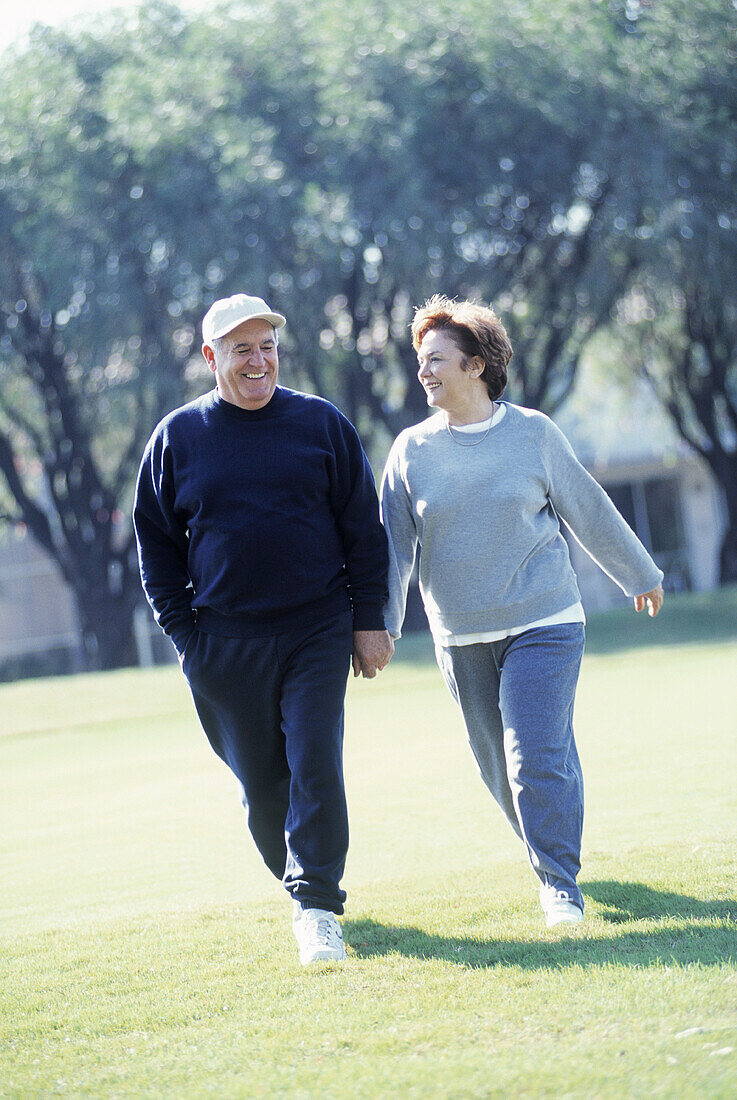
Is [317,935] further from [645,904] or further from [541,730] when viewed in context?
[645,904]

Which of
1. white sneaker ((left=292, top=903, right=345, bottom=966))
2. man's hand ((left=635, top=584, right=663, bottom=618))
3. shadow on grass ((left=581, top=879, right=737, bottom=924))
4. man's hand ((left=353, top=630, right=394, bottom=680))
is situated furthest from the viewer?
man's hand ((left=635, top=584, right=663, bottom=618))

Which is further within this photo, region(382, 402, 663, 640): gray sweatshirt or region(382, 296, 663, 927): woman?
region(382, 402, 663, 640): gray sweatshirt

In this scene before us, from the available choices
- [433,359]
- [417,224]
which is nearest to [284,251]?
[417,224]

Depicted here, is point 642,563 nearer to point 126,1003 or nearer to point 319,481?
point 319,481

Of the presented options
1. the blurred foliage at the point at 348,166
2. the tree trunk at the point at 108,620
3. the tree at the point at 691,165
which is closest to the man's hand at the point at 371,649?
the blurred foliage at the point at 348,166

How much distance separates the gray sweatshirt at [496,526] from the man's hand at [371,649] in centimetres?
16

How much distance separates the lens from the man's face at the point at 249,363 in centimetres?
487

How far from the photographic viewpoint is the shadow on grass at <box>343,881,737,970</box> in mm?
3908

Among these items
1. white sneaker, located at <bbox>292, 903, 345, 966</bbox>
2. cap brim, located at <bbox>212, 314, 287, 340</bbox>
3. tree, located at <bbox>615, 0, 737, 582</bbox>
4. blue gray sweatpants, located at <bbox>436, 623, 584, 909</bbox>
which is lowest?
white sneaker, located at <bbox>292, 903, 345, 966</bbox>

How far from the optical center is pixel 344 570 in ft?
16.4

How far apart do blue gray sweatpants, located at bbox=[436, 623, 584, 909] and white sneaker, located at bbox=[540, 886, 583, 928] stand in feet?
0.07

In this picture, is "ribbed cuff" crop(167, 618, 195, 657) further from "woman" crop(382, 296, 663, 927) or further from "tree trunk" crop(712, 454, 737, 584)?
"tree trunk" crop(712, 454, 737, 584)

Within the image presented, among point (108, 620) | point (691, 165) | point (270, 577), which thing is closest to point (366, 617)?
point (270, 577)

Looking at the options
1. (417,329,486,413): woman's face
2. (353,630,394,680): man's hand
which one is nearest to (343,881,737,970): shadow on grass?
(353,630,394,680): man's hand
